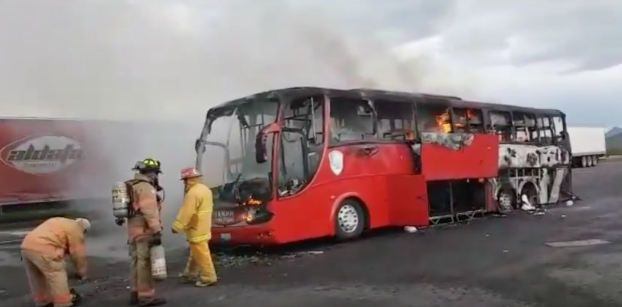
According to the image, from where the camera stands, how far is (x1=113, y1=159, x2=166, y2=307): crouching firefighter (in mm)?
7070

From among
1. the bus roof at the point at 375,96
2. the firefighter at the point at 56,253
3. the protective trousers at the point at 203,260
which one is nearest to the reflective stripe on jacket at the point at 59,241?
the firefighter at the point at 56,253

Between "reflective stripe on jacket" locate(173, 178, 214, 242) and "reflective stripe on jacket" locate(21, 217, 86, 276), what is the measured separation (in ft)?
4.13

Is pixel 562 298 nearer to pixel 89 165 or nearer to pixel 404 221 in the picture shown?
pixel 404 221

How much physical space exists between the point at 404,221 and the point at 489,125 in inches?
177

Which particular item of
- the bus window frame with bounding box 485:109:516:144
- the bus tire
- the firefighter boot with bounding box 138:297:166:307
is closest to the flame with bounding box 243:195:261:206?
the bus tire

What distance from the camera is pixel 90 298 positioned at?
7.75 meters

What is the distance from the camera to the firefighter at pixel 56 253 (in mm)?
6785

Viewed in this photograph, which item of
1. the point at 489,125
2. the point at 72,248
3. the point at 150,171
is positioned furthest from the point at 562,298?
the point at 489,125

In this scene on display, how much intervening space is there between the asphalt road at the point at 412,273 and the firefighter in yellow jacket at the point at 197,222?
0.85ft

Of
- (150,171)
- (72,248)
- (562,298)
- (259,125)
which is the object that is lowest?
(562,298)

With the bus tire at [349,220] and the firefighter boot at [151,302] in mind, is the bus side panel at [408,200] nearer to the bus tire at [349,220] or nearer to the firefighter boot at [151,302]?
the bus tire at [349,220]

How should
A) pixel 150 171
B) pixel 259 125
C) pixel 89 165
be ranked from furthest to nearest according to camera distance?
pixel 89 165
pixel 259 125
pixel 150 171

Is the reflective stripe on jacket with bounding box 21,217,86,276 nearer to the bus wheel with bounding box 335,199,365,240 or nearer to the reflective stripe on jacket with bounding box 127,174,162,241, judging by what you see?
the reflective stripe on jacket with bounding box 127,174,162,241

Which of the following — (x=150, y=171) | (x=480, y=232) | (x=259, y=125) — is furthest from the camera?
(x=480, y=232)
